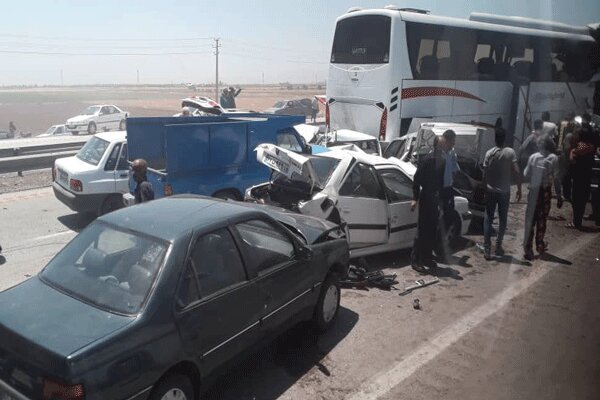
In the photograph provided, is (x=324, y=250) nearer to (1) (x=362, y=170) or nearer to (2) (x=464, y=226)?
(1) (x=362, y=170)

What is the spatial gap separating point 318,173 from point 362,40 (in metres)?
6.58

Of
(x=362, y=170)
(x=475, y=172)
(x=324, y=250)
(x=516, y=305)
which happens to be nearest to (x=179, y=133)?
(x=362, y=170)

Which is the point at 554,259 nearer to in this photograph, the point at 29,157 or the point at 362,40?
the point at 362,40

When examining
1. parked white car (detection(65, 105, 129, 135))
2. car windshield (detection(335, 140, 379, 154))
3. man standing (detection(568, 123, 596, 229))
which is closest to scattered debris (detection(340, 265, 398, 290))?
man standing (detection(568, 123, 596, 229))

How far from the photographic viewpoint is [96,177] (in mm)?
8312

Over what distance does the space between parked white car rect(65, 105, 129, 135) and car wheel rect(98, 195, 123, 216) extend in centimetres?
1977

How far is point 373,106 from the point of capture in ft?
40.4

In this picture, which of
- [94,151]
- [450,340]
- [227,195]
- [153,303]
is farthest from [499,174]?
[94,151]

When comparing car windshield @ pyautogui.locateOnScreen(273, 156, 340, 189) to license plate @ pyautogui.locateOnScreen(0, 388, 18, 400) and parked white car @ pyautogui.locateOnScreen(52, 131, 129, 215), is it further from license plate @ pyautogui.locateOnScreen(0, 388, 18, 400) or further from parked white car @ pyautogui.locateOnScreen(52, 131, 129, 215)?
license plate @ pyautogui.locateOnScreen(0, 388, 18, 400)

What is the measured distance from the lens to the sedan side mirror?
4559 mm

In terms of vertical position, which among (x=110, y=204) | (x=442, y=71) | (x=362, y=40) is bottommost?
(x=110, y=204)

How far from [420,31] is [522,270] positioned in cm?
677

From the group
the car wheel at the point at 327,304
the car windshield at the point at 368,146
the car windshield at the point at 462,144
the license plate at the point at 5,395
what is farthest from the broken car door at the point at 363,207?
the car windshield at the point at 368,146

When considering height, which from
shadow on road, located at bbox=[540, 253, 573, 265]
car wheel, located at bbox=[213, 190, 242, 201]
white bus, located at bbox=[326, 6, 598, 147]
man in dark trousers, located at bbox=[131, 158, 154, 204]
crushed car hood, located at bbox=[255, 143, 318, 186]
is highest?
white bus, located at bbox=[326, 6, 598, 147]
